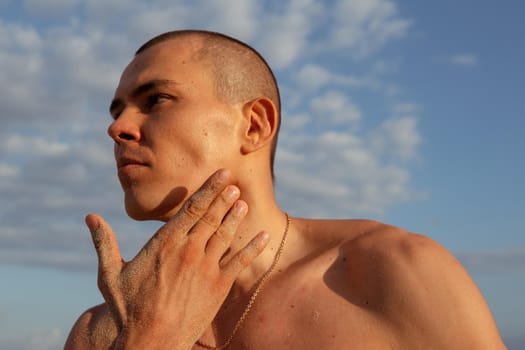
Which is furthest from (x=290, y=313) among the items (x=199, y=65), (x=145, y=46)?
(x=145, y=46)

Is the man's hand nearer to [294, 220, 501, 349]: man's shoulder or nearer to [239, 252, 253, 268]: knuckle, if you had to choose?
[239, 252, 253, 268]: knuckle

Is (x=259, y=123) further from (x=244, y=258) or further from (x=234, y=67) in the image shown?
(x=244, y=258)

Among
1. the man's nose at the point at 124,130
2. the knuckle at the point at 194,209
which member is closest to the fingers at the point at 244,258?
the knuckle at the point at 194,209

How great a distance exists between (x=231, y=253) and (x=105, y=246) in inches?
48.4

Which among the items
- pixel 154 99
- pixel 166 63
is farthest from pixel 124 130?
pixel 166 63

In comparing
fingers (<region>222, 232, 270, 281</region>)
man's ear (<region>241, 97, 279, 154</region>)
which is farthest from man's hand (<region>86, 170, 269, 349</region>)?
man's ear (<region>241, 97, 279, 154</region>)

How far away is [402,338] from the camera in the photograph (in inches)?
133

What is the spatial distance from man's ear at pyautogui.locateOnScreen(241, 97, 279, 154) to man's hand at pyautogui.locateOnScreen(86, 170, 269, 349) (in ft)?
3.37

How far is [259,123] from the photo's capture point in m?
4.57

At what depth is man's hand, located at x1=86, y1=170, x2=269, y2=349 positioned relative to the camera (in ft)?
10.4

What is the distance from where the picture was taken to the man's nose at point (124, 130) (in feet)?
13.7

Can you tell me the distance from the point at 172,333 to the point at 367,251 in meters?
1.31

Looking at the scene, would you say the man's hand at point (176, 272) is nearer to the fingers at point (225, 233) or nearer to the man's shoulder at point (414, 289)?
the fingers at point (225, 233)

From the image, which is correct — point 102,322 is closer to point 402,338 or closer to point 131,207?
point 131,207
